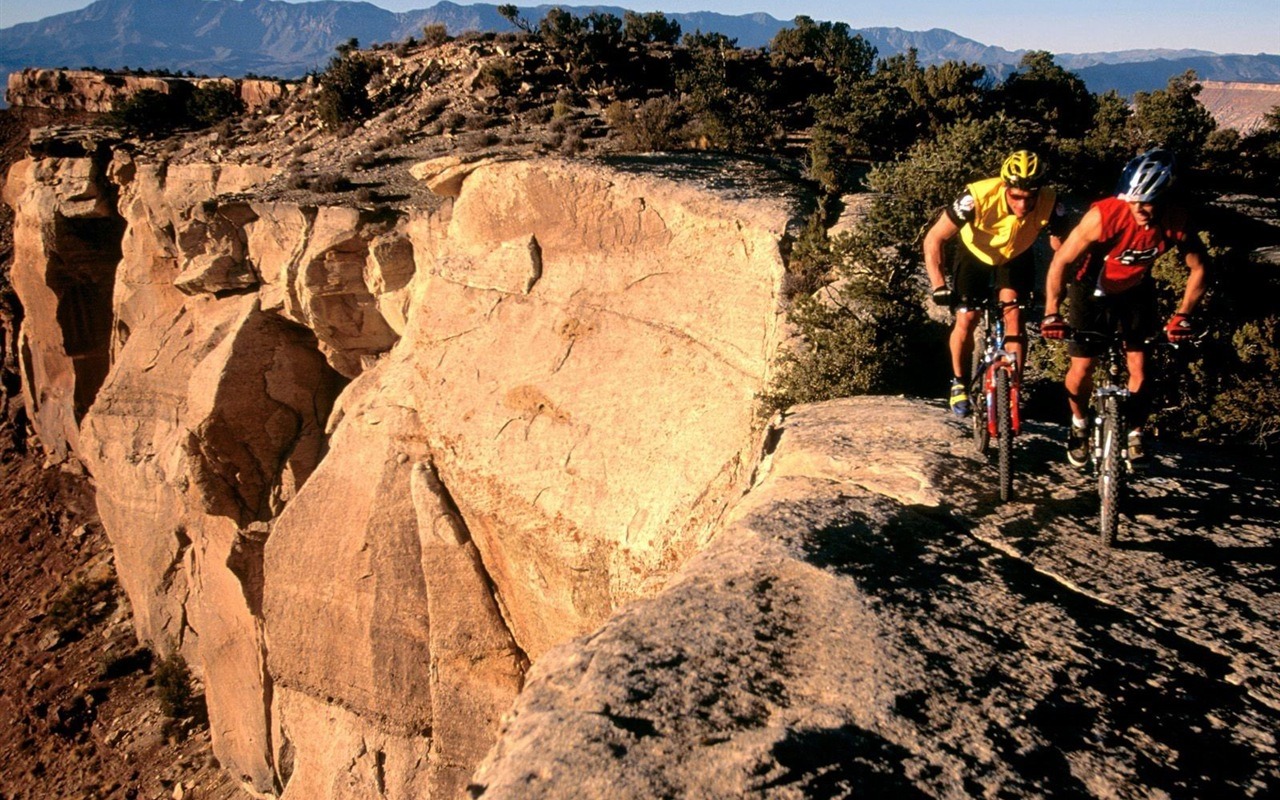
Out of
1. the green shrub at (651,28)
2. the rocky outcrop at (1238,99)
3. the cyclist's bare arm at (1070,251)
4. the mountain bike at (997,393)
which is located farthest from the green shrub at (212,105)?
the rocky outcrop at (1238,99)

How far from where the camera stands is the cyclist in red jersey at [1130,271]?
14.1 feet

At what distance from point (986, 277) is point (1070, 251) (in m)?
0.91

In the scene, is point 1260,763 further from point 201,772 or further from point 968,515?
point 201,772

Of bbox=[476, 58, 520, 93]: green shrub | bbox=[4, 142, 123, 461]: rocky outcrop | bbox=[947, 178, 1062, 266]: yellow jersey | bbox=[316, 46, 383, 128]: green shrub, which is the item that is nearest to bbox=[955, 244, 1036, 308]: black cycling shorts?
bbox=[947, 178, 1062, 266]: yellow jersey

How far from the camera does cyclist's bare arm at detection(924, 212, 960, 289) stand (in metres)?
5.24

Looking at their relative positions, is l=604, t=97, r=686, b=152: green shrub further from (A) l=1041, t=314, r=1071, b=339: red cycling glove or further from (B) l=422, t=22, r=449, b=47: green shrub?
(B) l=422, t=22, r=449, b=47: green shrub

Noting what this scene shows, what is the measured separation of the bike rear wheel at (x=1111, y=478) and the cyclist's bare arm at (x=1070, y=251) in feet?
2.27

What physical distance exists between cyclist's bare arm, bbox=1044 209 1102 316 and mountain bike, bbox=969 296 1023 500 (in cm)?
53

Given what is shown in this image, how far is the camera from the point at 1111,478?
452 centimetres

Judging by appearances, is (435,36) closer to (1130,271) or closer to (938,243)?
(938,243)

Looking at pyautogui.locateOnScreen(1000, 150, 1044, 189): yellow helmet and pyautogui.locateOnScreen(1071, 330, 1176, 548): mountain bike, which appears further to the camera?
pyautogui.locateOnScreen(1000, 150, 1044, 189): yellow helmet

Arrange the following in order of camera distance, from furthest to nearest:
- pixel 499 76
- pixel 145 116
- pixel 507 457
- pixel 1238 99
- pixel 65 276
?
pixel 1238 99
pixel 145 116
pixel 65 276
pixel 499 76
pixel 507 457

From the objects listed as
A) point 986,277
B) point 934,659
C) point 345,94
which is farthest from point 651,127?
point 934,659

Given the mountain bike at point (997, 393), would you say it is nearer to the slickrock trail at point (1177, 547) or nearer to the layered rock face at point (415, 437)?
the slickrock trail at point (1177, 547)
